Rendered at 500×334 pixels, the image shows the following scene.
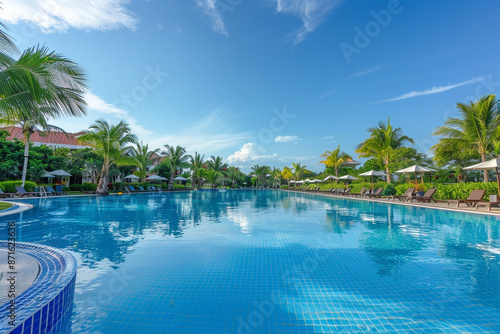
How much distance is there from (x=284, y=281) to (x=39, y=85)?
593 cm

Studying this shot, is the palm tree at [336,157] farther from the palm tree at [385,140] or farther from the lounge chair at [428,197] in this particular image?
the lounge chair at [428,197]

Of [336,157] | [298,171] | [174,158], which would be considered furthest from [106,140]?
[298,171]

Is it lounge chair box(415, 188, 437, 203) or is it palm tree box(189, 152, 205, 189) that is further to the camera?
palm tree box(189, 152, 205, 189)

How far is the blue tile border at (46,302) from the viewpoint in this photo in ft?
6.51

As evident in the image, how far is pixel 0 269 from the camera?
123 inches

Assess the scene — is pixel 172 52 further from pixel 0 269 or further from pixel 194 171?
pixel 194 171

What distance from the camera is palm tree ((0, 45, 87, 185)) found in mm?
4637

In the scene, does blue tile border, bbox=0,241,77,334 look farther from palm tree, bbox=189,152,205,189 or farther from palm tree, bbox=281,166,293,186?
palm tree, bbox=281,166,293,186

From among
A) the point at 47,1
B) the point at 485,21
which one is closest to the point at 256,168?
the point at 485,21

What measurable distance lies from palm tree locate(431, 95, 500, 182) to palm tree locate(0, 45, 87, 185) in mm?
20239

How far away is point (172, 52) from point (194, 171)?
82.0 feet

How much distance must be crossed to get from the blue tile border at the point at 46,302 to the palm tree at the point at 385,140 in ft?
72.6

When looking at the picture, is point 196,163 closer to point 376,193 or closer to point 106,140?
point 106,140

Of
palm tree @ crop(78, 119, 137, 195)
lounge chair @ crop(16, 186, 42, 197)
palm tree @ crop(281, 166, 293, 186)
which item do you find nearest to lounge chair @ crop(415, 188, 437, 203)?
palm tree @ crop(78, 119, 137, 195)
